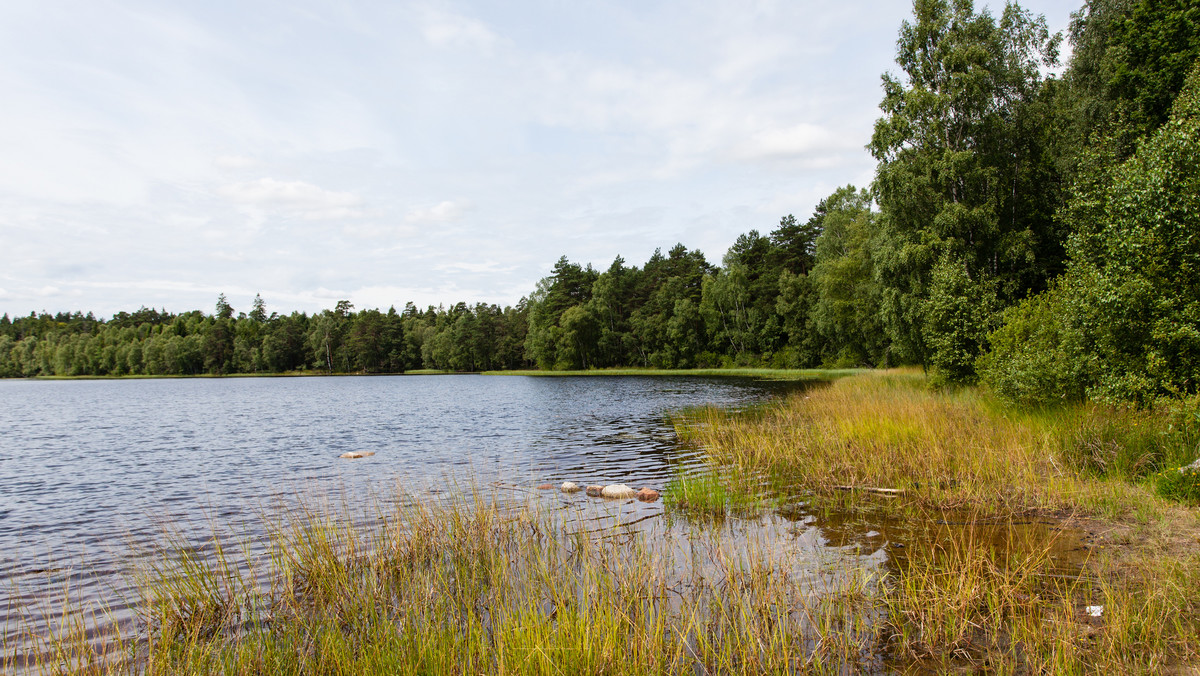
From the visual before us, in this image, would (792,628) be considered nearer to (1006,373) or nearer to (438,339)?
(1006,373)

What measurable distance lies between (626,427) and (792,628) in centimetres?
1966

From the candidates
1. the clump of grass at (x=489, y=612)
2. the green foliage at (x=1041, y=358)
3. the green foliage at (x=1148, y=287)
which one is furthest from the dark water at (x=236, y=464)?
the green foliage at (x=1148, y=287)

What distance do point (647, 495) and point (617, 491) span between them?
2.09 feet

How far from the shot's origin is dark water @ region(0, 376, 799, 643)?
10.4m

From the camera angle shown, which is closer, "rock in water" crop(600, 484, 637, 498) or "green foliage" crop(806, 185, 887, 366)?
"rock in water" crop(600, 484, 637, 498)

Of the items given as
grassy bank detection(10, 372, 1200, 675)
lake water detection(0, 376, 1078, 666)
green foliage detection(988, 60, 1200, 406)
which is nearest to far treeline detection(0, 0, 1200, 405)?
green foliage detection(988, 60, 1200, 406)

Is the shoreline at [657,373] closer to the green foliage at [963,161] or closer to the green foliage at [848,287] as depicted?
the green foliage at [848,287]

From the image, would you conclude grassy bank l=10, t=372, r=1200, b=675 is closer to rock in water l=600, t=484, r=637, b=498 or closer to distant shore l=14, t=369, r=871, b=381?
rock in water l=600, t=484, r=637, b=498

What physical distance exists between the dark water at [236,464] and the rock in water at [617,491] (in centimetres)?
147

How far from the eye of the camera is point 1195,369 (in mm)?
10773

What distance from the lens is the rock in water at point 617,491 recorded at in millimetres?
11781

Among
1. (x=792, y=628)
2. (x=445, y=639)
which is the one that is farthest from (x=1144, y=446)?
(x=445, y=639)

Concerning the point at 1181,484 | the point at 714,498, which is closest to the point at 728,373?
the point at 714,498

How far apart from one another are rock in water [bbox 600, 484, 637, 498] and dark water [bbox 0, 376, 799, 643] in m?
1.47
